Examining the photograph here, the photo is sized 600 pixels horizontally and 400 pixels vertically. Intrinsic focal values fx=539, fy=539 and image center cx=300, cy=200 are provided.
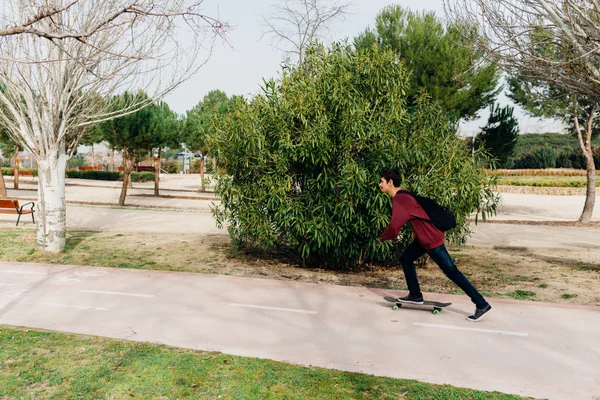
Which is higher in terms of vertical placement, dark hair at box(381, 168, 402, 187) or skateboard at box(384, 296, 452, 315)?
dark hair at box(381, 168, 402, 187)

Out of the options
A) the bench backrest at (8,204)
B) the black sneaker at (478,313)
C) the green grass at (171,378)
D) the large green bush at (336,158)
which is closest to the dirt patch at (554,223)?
the large green bush at (336,158)

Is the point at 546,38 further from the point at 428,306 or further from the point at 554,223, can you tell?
the point at 554,223

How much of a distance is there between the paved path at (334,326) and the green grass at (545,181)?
2544 cm

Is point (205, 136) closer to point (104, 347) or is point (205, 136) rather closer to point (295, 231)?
point (295, 231)

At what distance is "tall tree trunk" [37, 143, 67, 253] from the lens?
9.64 m

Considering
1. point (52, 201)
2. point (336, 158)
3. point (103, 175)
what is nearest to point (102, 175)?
point (103, 175)

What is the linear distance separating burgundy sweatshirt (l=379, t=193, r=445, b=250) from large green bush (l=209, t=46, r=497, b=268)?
2.00 meters

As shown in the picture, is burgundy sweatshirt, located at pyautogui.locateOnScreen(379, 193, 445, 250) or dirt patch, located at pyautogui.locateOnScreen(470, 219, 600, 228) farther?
dirt patch, located at pyautogui.locateOnScreen(470, 219, 600, 228)

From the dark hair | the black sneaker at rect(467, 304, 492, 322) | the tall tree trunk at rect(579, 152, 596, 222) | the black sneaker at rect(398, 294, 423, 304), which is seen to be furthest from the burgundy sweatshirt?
the tall tree trunk at rect(579, 152, 596, 222)

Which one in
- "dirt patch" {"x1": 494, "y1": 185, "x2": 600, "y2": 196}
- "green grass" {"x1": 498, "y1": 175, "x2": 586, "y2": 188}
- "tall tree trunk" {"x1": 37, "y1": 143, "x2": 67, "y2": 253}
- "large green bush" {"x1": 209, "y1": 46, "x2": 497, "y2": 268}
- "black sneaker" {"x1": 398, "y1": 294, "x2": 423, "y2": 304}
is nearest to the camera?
"black sneaker" {"x1": 398, "y1": 294, "x2": 423, "y2": 304}

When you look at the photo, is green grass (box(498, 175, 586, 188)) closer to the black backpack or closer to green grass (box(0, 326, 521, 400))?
the black backpack

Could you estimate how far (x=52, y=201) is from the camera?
9672mm

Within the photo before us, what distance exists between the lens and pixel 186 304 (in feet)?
21.3

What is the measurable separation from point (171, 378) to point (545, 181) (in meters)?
33.6
